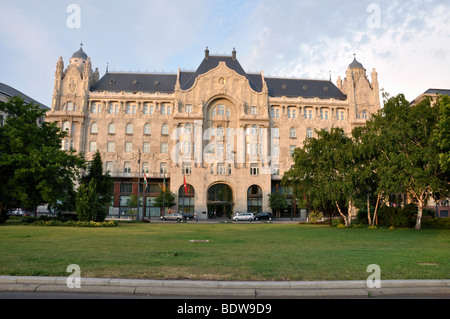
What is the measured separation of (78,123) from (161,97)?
64.3ft

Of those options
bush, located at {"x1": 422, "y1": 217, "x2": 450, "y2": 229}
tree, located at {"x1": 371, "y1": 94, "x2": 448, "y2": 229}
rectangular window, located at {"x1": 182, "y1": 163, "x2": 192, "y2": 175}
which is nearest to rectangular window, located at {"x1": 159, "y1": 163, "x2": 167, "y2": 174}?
rectangular window, located at {"x1": 182, "y1": 163, "x2": 192, "y2": 175}

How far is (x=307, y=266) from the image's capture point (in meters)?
10.6

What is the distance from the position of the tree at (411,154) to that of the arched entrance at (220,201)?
43.0m

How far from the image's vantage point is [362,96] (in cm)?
8119

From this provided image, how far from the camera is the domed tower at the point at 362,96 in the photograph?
80125mm

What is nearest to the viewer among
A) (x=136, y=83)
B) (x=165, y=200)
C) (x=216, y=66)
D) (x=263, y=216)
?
(x=263, y=216)

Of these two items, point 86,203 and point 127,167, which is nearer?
point 86,203

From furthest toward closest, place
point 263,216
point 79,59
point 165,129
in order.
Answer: point 79,59 < point 165,129 < point 263,216

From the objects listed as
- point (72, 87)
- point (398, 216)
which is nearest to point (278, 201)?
point (398, 216)

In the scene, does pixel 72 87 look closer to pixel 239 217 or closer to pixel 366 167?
pixel 239 217

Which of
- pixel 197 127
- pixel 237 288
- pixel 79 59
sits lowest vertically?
pixel 237 288

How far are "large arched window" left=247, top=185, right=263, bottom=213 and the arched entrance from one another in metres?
4.02

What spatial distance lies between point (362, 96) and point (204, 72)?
129 ft

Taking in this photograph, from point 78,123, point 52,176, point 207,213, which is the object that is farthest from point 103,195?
point 78,123
